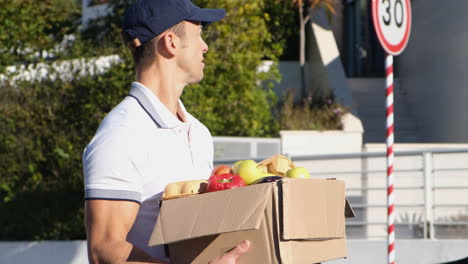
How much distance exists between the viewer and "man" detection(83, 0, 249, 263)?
295cm

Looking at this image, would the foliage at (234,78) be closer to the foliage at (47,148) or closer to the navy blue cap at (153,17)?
the foliage at (47,148)

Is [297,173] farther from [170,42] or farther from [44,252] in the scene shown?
[44,252]

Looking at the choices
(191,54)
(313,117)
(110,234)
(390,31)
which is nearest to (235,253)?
(110,234)

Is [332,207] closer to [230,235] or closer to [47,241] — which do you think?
[230,235]

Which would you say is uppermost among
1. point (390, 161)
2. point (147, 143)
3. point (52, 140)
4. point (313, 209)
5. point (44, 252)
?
point (147, 143)

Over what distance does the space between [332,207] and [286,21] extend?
55.1ft

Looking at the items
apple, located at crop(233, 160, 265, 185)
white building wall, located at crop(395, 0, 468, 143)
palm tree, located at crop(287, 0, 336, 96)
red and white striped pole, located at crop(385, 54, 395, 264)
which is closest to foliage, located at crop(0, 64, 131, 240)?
red and white striped pole, located at crop(385, 54, 395, 264)

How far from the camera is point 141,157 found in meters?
3.07

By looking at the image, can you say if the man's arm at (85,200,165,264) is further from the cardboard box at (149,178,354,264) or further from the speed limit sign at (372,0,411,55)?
the speed limit sign at (372,0,411,55)

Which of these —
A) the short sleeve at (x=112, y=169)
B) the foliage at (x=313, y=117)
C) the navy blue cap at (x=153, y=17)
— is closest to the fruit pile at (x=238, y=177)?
the short sleeve at (x=112, y=169)

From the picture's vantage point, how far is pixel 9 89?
1215 cm

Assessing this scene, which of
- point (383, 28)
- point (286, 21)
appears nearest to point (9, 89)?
point (383, 28)

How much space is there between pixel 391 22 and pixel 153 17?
4.47m

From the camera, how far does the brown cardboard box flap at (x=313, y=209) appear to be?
2.82 m
